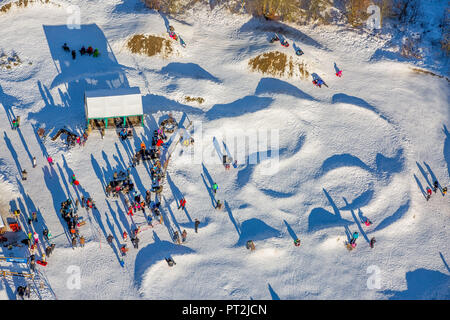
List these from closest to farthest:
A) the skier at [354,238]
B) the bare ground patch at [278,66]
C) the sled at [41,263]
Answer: the sled at [41,263], the skier at [354,238], the bare ground patch at [278,66]

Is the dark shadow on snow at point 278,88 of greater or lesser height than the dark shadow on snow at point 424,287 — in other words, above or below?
above

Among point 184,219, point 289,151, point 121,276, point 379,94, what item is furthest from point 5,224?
point 379,94

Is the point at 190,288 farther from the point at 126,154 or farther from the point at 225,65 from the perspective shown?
the point at 225,65

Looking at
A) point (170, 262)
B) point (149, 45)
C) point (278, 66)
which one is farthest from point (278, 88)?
point (170, 262)

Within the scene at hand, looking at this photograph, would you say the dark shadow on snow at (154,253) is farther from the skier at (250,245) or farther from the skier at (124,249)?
the skier at (250,245)

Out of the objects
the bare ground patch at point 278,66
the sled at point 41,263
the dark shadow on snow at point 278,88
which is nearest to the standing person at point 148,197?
the sled at point 41,263

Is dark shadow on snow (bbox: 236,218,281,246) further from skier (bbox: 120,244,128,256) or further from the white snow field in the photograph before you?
skier (bbox: 120,244,128,256)
